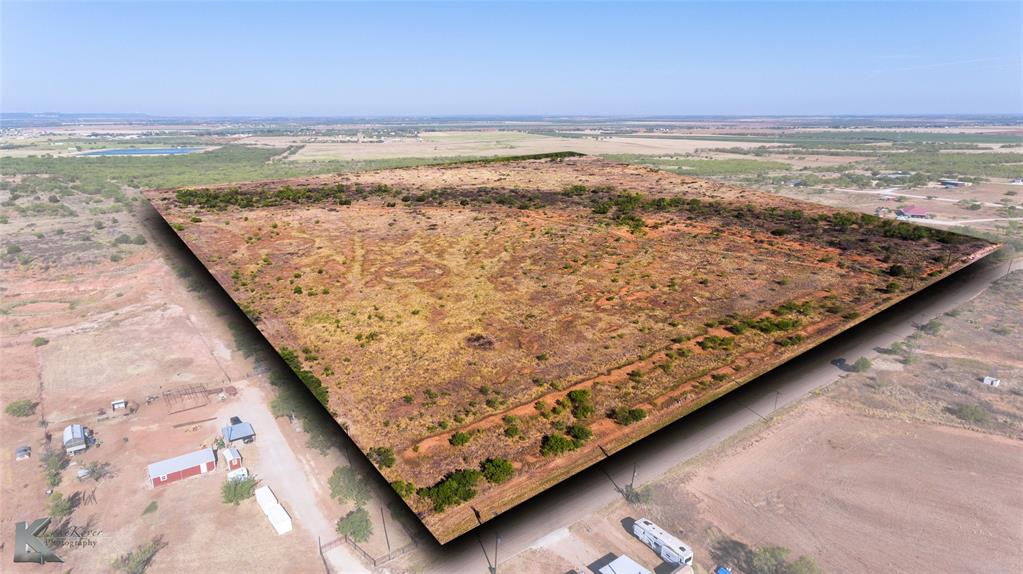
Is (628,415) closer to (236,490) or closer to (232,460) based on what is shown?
(236,490)

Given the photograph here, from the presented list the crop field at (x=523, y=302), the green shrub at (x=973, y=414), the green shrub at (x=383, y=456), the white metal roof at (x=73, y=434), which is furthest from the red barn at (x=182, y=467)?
the green shrub at (x=973, y=414)

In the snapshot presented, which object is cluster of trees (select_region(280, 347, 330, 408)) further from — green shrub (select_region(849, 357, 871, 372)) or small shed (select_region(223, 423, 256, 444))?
green shrub (select_region(849, 357, 871, 372))

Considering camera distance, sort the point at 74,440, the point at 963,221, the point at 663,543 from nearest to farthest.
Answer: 1. the point at 663,543
2. the point at 74,440
3. the point at 963,221

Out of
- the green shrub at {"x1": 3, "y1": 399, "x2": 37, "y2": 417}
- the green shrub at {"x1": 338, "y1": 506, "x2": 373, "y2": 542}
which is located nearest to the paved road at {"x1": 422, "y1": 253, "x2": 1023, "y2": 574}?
the green shrub at {"x1": 338, "y1": 506, "x2": 373, "y2": 542}

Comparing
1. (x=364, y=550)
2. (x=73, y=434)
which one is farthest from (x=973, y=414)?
(x=73, y=434)

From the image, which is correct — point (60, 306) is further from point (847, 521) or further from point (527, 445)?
point (847, 521)
